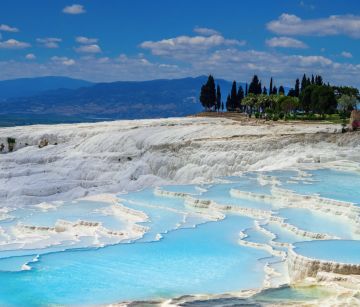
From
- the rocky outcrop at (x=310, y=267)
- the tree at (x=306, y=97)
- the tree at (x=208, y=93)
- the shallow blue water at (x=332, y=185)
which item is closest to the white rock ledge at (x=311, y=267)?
the rocky outcrop at (x=310, y=267)

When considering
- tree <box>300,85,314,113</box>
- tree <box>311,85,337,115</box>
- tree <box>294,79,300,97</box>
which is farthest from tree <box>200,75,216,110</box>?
tree <box>311,85,337,115</box>

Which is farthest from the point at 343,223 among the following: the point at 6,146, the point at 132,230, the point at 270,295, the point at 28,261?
the point at 6,146

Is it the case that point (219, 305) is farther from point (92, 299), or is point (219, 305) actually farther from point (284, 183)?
point (284, 183)

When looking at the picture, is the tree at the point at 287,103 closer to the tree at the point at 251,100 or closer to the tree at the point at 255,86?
the tree at the point at 251,100

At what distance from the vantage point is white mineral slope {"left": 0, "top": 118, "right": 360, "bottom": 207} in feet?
82.9

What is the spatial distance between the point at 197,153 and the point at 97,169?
169 inches

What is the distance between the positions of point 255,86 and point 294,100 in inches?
454

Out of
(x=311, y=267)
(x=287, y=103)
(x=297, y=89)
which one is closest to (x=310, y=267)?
(x=311, y=267)

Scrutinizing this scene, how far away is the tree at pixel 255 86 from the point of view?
5366 cm

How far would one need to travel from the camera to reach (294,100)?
42812mm

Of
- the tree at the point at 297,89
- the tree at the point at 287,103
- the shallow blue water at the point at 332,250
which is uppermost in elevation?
the tree at the point at 297,89

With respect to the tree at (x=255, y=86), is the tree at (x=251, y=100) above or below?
below

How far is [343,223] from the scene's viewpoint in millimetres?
14453

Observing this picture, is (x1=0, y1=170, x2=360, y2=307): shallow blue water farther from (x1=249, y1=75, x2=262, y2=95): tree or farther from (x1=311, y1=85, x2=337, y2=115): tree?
(x1=249, y1=75, x2=262, y2=95): tree
